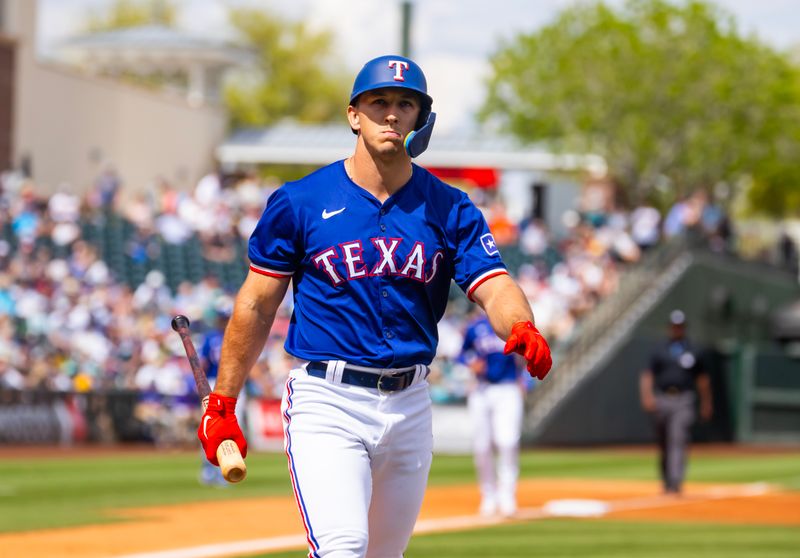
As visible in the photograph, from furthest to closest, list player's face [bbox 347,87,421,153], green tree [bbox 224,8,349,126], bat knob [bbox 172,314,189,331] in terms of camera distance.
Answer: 1. green tree [bbox 224,8,349,126]
2. bat knob [bbox 172,314,189,331]
3. player's face [bbox 347,87,421,153]

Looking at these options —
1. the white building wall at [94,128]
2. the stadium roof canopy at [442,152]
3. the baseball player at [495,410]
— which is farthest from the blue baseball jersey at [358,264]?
the stadium roof canopy at [442,152]

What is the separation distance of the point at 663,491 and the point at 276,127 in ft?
137

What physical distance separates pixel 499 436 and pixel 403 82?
9277mm

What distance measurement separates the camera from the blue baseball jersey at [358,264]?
5.63 meters

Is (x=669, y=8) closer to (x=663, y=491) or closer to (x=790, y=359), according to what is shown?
(x=790, y=359)

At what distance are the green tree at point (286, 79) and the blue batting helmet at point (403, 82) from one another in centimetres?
8607

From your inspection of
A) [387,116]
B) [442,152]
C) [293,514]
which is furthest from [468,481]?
[442,152]

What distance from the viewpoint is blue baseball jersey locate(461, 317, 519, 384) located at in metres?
14.5

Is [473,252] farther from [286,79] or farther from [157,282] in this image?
[286,79]

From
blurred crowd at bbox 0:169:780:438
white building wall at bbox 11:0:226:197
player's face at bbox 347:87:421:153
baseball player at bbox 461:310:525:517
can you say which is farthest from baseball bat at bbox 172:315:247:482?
white building wall at bbox 11:0:226:197

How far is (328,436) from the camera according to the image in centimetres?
553

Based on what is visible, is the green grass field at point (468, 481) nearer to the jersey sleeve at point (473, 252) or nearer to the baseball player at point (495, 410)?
the baseball player at point (495, 410)

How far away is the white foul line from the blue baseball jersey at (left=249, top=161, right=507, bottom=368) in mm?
4873

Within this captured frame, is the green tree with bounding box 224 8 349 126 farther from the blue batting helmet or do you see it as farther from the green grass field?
the blue batting helmet
